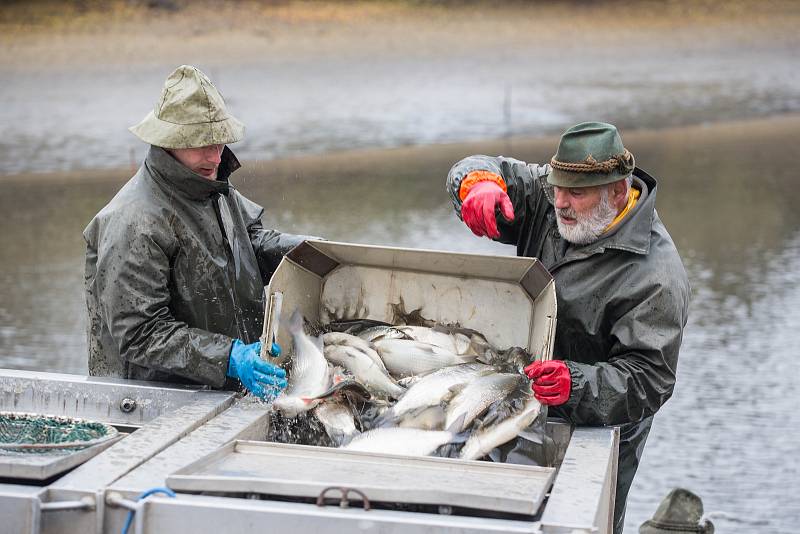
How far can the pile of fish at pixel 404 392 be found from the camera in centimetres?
381

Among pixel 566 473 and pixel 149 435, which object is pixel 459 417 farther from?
pixel 149 435

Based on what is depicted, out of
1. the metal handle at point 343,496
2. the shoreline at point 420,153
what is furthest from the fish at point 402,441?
the shoreline at point 420,153

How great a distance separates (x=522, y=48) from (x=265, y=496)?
918 inches

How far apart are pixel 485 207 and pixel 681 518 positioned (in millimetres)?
2503

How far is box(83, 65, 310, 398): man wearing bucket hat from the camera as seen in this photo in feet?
13.6

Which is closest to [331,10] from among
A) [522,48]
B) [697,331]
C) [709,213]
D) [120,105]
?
[522,48]

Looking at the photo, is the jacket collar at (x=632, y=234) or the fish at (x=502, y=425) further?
the jacket collar at (x=632, y=234)

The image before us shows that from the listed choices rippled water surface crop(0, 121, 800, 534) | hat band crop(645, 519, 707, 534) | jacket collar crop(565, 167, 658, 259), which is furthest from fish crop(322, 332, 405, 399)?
rippled water surface crop(0, 121, 800, 534)

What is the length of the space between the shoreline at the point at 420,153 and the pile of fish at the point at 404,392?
9932 millimetres

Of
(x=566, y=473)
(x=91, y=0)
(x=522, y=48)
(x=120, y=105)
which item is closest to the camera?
(x=566, y=473)

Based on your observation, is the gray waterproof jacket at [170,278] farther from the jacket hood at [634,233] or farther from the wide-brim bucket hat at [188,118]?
the jacket hood at [634,233]

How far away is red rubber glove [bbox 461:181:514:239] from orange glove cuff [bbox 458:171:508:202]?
4 cm

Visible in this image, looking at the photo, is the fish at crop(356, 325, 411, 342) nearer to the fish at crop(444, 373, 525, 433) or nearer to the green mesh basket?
the fish at crop(444, 373, 525, 433)

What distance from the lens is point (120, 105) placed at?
1936 cm
